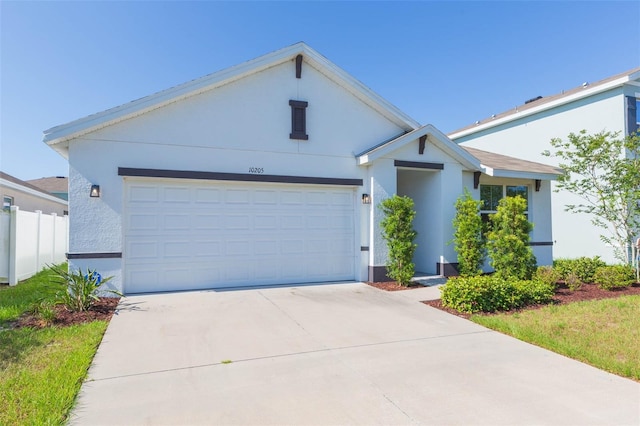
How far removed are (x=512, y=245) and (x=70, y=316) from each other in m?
8.90

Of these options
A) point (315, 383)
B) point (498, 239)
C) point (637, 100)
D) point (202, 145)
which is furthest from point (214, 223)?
point (637, 100)

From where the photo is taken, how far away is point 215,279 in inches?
335

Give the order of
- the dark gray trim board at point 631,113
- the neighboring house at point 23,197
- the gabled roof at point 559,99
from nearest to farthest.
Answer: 1. the gabled roof at point 559,99
2. the dark gray trim board at point 631,113
3. the neighboring house at point 23,197

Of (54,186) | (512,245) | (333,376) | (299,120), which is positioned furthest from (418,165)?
(54,186)

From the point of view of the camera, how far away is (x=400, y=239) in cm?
881

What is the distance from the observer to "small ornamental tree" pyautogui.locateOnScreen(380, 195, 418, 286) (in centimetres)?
873

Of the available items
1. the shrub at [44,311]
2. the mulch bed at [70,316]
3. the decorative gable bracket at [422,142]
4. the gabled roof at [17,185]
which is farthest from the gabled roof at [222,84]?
the gabled roof at [17,185]

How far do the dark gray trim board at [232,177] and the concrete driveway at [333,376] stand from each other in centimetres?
313

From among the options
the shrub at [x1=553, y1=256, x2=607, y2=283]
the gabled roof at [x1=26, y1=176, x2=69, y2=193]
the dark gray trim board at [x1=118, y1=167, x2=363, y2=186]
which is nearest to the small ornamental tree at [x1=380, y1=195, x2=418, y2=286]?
the dark gray trim board at [x1=118, y1=167, x2=363, y2=186]

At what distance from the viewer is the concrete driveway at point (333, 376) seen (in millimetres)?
3084

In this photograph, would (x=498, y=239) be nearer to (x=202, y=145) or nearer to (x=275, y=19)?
(x=202, y=145)

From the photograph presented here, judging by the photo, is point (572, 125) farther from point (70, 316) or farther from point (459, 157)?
point (70, 316)

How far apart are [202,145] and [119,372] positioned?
18.2 ft

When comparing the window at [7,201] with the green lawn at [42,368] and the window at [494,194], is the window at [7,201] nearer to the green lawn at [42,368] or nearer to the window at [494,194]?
the green lawn at [42,368]
